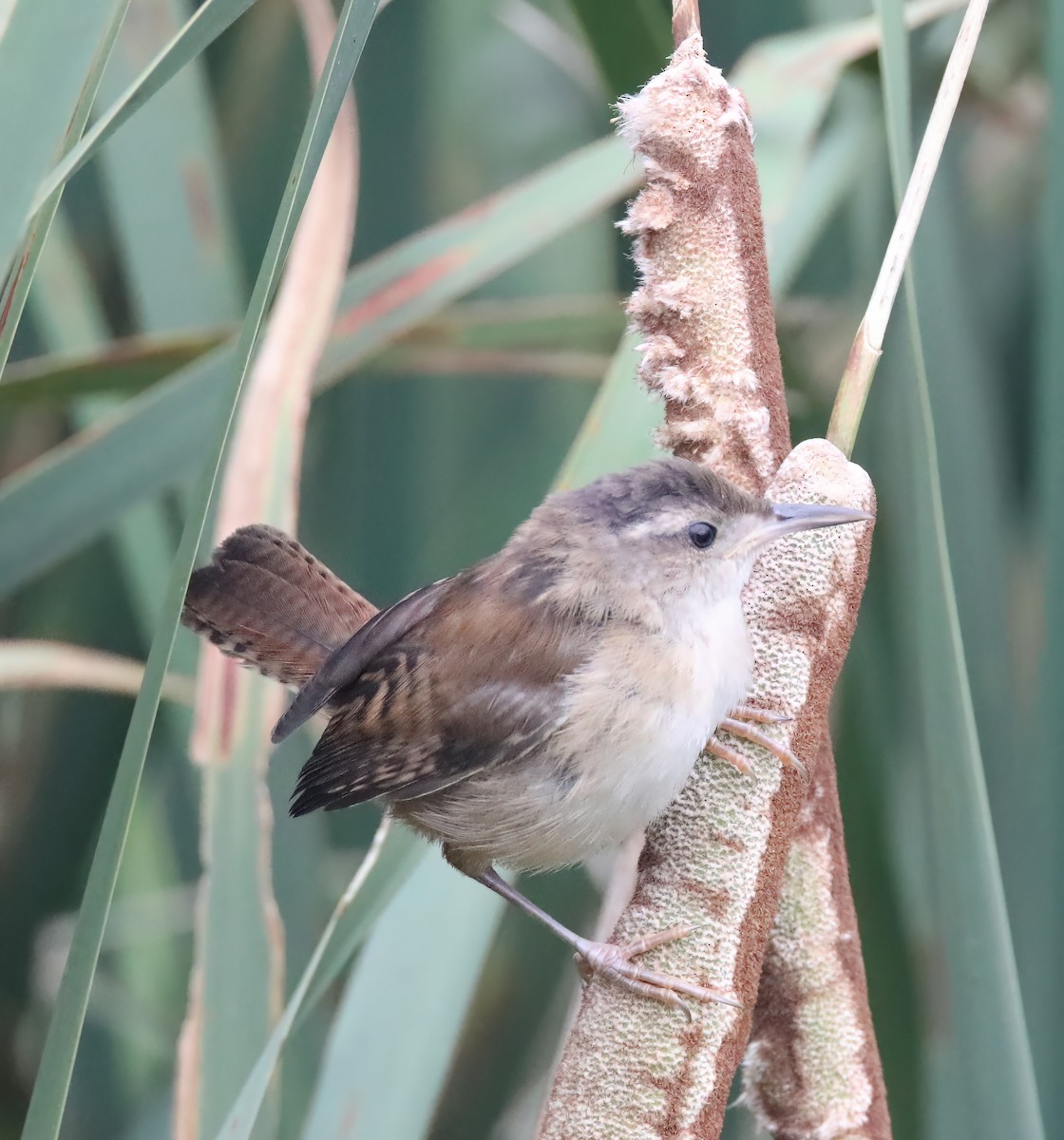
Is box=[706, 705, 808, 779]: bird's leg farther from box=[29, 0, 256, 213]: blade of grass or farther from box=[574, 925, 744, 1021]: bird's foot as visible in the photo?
box=[29, 0, 256, 213]: blade of grass

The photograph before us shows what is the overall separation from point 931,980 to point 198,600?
2.87 feet

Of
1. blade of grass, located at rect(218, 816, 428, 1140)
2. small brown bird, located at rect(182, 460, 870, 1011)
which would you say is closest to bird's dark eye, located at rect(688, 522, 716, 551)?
small brown bird, located at rect(182, 460, 870, 1011)

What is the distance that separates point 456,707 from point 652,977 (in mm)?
369

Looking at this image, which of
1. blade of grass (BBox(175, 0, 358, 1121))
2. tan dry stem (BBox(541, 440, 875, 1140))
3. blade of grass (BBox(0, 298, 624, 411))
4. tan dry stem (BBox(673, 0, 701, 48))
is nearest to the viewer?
tan dry stem (BBox(541, 440, 875, 1140))

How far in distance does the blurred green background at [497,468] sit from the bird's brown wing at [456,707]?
3.0 inches

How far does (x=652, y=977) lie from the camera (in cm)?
83

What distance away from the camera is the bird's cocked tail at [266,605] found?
4.06 feet

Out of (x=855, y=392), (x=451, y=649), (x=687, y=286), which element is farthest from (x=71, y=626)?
(x=855, y=392)

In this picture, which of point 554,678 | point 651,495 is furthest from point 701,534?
point 554,678

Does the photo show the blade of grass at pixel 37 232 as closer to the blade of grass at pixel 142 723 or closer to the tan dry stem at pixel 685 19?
the blade of grass at pixel 142 723

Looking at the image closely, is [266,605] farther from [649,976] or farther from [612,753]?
[649,976]

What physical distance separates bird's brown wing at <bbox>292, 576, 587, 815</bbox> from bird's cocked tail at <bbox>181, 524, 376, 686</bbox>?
0.13 metres

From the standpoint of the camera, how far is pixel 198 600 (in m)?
1.27

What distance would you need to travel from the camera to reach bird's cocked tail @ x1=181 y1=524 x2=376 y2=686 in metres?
1.24
